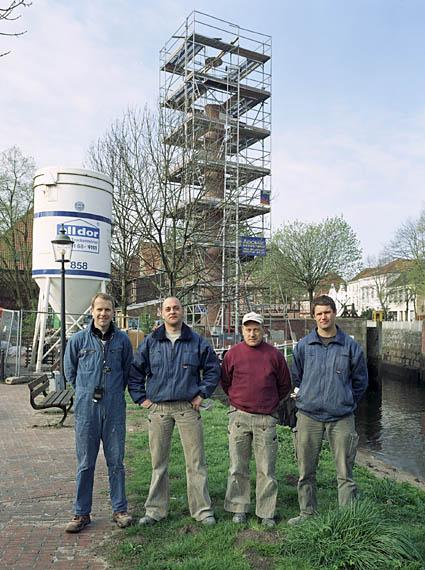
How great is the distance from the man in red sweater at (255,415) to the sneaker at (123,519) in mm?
898

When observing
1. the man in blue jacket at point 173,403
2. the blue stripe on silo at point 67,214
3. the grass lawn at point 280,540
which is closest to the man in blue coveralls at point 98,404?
the man in blue jacket at point 173,403

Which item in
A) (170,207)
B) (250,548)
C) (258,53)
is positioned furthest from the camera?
(258,53)

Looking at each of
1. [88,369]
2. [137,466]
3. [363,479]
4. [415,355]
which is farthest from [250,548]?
[415,355]

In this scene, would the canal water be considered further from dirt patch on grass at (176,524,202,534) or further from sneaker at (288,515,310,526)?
dirt patch on grass at (176,524,202,534)

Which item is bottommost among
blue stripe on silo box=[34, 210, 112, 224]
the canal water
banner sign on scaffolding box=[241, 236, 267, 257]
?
the canal water

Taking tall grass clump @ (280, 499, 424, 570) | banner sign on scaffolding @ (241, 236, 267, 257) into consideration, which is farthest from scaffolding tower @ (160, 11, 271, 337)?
tall grass clump @ (280, 499, 424, 570)

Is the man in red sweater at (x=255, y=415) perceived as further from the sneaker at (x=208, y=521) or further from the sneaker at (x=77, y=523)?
the sneaker at (x=77, y=523)

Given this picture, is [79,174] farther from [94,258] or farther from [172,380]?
[172,380]

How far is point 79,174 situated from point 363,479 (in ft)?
39.3

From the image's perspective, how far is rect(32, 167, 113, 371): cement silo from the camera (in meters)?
15.0

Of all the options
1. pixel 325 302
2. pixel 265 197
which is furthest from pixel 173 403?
pixel 265 197

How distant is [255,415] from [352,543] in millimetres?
1288

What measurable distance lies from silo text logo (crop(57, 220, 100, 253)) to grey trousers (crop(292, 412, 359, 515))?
11.8m

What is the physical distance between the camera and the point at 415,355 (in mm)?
32156
